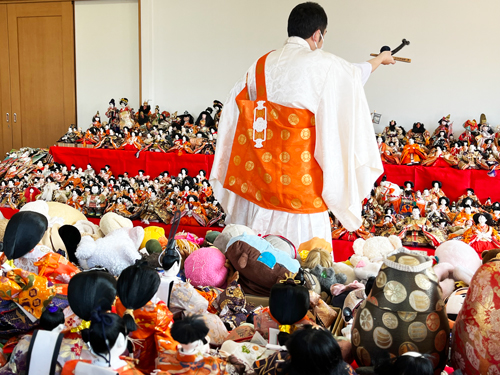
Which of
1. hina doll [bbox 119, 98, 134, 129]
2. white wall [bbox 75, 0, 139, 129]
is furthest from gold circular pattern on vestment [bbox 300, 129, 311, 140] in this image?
white wall [bbox 75, 0, 139, 129]

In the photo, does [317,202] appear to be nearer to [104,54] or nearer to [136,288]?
[136,288]

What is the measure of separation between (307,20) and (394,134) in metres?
1.95

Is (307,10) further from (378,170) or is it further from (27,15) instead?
(27,15)

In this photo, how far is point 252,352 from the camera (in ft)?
3.42

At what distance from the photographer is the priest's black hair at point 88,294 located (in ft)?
3.11

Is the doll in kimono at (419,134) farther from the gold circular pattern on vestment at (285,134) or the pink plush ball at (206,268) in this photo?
the pink plush ball at (206,268)

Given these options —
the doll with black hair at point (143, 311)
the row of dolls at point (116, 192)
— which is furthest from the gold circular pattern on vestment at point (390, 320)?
the row of dolls at point (116, 192)

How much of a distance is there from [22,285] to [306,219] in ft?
5.00

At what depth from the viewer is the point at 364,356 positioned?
3.18ft

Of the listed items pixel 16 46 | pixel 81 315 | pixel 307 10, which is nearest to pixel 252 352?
pixel 81 315

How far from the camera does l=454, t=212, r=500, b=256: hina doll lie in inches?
109

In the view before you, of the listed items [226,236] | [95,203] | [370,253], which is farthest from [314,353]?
[95,203]

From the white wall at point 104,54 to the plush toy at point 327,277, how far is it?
4.12 meters

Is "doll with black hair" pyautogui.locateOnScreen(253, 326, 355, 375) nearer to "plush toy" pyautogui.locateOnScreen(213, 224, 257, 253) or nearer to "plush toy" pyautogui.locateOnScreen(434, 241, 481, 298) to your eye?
"plush toy" pyautogui.locateOnScreen(434, 241, 481, 298)
